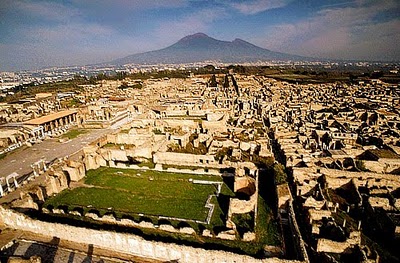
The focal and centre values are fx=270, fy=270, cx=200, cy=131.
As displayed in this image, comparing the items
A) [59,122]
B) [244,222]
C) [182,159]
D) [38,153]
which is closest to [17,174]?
[38,153]

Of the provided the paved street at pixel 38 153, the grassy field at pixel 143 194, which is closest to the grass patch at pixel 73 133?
the paved street at pixel 38 153

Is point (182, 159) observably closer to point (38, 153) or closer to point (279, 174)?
point (279, 174)

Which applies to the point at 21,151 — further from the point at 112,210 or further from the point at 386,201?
the point at 386,201

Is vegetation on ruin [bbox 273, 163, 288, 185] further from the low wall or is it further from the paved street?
the paved street

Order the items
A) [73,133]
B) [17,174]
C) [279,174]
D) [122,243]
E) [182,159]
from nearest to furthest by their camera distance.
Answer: [122,243] → [279,174] → [17,174] → [182,159] → [73,133]

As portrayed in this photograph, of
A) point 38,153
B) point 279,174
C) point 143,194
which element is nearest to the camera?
point 143,194

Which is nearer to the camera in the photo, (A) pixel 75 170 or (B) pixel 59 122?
(A) pixel 75 170
